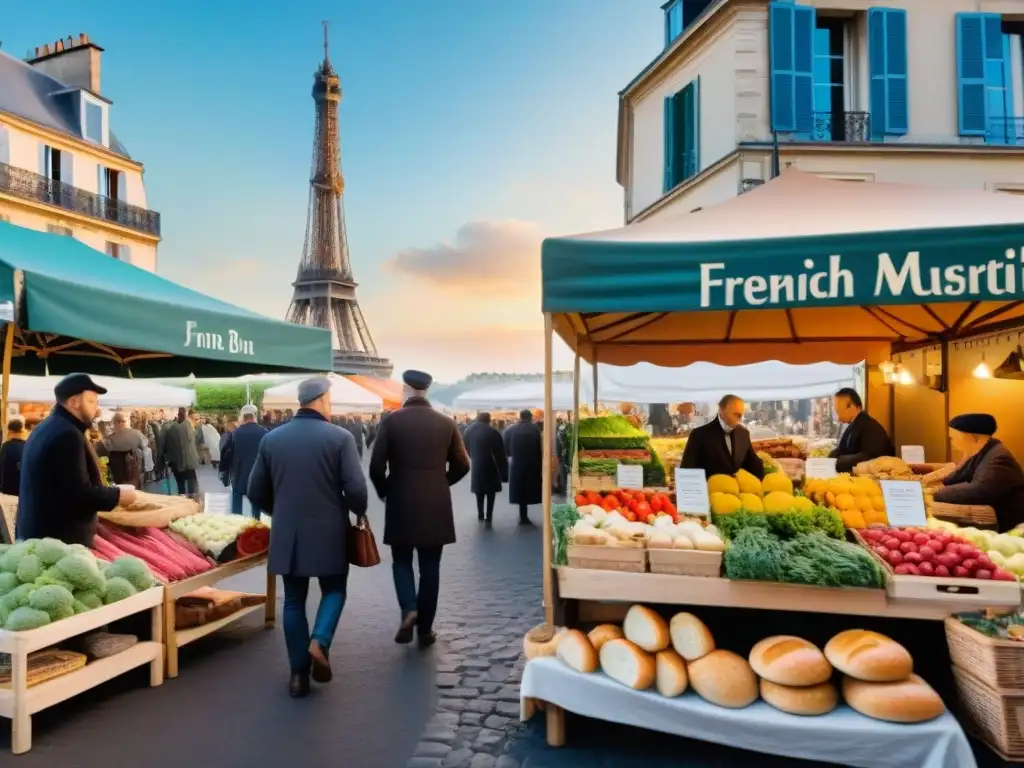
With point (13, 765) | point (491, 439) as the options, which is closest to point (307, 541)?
point (13, 765)

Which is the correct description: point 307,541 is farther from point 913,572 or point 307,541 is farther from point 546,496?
point 913,572

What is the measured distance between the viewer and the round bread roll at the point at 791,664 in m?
3.24

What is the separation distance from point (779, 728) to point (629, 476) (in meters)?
3.36

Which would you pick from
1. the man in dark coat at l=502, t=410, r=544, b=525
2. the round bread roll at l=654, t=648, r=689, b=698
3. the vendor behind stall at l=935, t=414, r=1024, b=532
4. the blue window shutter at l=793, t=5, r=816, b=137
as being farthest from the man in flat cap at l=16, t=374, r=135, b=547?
the blue window shutter at l=793, t=5, r=816, b=137

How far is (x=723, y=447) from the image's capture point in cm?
641

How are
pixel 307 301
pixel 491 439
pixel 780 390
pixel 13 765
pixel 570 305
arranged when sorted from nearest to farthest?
pixel 13 765, pixel 570 305, pixel 491 439, pixel 780 390, pixel 307 301

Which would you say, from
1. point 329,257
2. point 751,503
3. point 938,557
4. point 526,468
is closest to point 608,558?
point 751,503

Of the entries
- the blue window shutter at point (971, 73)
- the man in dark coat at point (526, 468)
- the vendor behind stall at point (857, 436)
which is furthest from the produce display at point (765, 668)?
the blue window shutter at point (971, 73)

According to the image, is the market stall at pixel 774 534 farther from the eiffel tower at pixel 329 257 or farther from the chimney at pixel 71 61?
the eiffel tower at pixel 329 257

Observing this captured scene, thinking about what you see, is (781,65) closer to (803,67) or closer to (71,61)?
(803,67)

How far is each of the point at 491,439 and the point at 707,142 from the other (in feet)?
30.2

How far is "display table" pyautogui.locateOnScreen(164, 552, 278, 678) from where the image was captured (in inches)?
185

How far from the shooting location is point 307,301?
64.6m

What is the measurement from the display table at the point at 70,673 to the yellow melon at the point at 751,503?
12.1 feet
